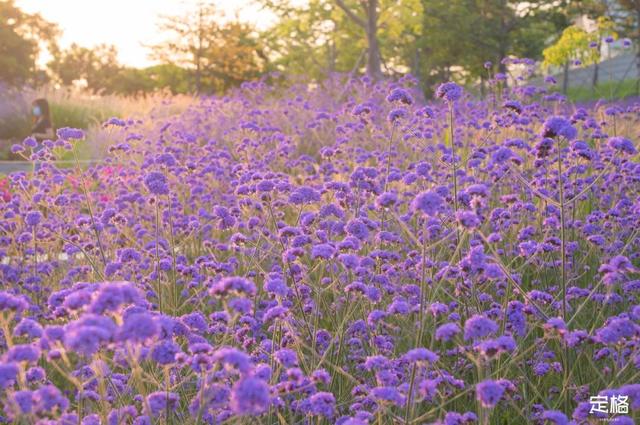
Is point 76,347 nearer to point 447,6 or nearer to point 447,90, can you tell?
point 447,90

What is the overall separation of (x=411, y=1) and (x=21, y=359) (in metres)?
20.1

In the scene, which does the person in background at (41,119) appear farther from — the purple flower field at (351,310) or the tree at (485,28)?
the tree at (485,28)

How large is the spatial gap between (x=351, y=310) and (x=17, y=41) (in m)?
30.5

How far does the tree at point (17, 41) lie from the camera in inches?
1151

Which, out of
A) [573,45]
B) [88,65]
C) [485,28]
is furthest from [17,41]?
[88,65]

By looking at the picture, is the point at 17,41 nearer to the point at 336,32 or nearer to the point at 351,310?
the point at 336,32

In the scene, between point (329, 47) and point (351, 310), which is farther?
point (329, 47)

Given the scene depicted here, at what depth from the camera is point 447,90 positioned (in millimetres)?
3910

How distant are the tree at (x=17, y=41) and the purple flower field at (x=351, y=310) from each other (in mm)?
24971

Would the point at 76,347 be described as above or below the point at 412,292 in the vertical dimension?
above

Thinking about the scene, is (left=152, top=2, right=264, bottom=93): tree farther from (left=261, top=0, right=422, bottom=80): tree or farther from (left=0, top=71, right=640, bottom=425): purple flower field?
(left=0, top=71, right=640, bottom=425): purple flower field

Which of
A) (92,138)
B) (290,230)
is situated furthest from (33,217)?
(92,138)

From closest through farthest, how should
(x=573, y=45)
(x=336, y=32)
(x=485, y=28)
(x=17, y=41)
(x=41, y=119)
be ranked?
(x=573, y=45) < (x=41, y=119) < (x=336, y=32) < (x=17, y=41) < (x=485, y=28)

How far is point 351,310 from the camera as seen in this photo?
143 inches
